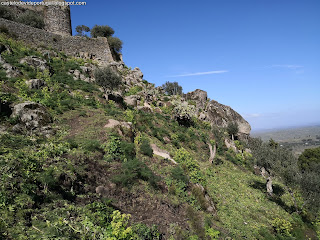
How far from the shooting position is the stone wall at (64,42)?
2570 cm

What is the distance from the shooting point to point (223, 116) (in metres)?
43.6

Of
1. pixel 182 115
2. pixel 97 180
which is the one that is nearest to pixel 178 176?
pixel 97 180

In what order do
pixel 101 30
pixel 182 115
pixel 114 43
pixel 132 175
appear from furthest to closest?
pixel 101 30
pixel 114 43
pixel 182 115
pixel 132 175

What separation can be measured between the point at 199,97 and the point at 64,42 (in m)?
31.2

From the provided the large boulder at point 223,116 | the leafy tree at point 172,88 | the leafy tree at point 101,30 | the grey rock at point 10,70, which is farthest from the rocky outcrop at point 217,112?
the grey rock at point 10,70

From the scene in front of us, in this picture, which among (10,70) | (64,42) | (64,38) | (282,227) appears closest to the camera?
(282,227)

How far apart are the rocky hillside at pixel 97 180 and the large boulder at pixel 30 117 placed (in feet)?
0.17

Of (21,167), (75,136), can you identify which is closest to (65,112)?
(75,136)

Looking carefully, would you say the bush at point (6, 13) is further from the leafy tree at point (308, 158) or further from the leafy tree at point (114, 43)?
the leafy tree at point (308, 158)

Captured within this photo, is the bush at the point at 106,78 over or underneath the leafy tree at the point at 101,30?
underneath

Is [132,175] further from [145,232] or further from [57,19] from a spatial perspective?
[57,19]

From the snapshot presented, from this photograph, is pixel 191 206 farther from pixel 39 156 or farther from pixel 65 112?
pixel 65 112

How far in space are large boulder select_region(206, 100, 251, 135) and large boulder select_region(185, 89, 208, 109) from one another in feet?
5.23

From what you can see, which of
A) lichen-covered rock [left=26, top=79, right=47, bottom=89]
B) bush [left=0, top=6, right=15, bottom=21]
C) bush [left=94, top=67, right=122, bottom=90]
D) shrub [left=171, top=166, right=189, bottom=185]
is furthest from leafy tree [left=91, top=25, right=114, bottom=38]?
shrub [left=171, top=166, right=189, bottom=185]
